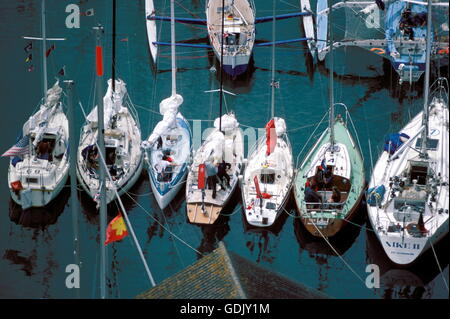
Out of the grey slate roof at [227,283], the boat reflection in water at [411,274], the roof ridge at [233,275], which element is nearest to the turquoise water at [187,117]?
the boat reflection in water at [411,274]

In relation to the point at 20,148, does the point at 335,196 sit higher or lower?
lower

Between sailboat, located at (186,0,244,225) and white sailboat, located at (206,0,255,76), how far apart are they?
369 inches

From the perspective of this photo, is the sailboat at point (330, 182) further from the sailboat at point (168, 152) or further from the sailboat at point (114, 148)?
the sailboat at point (114, 148)

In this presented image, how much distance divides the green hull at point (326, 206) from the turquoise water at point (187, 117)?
908 millimetres

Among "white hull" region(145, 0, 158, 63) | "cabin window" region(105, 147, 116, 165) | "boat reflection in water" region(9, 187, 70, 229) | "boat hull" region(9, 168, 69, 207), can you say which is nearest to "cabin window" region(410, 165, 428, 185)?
"cabin window" region(105, 147, 116, 165)

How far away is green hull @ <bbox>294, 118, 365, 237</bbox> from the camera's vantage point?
5441 centimetres

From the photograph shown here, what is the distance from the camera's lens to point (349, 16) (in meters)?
71.7

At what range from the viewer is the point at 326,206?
54906 millimetres

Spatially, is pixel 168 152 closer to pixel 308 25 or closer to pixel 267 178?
pixel 267 178

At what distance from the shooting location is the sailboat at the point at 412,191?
52.4 meters

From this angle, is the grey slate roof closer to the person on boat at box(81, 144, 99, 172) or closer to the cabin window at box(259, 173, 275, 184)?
the cabin window at box(259, 173, 275, 184)

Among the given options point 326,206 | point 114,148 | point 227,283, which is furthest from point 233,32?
point 227,283

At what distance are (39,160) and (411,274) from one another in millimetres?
18861

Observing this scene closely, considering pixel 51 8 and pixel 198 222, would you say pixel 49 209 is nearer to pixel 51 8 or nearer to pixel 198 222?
pixel 198 222
